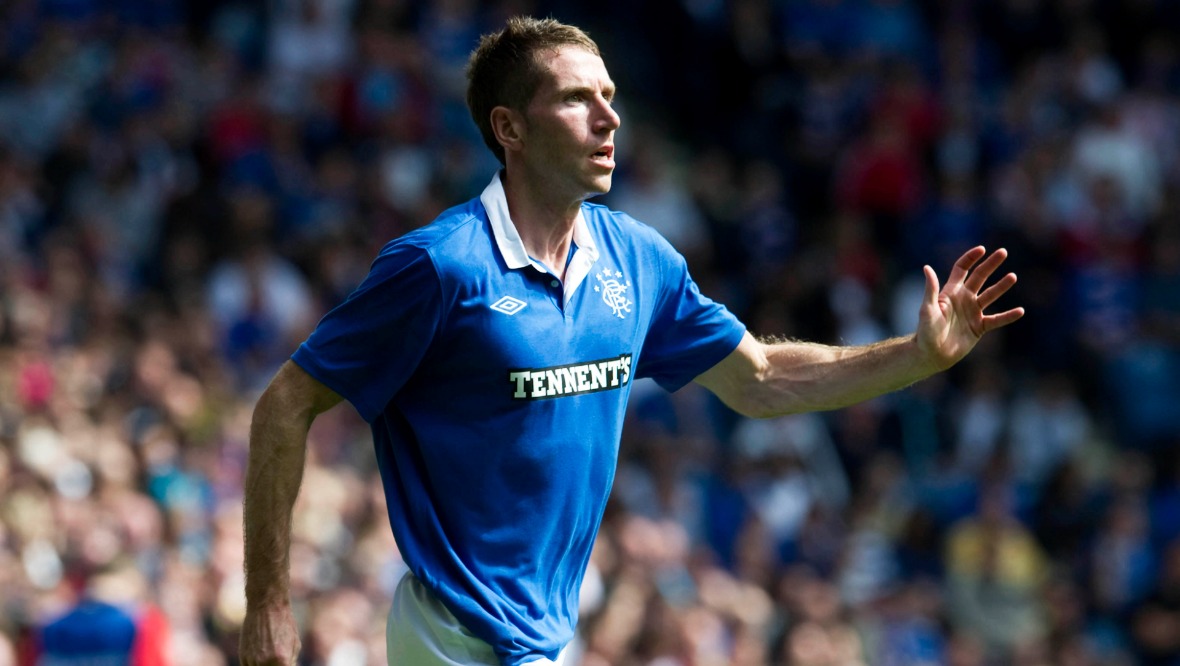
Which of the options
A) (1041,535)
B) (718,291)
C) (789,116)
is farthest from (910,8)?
(1041,535)

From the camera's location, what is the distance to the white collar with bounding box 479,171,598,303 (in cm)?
440

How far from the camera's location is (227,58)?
548 inches

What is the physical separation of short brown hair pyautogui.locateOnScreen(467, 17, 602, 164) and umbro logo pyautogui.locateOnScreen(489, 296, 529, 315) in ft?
1.65

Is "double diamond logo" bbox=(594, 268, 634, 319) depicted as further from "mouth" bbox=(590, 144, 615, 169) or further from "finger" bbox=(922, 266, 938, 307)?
"finger" bbox=(922, 266, 938, 307)

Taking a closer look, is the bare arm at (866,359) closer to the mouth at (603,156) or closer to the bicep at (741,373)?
the bicep at (741,373)

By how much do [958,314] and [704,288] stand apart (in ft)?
27.8

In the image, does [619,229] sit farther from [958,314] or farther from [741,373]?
[958,314]

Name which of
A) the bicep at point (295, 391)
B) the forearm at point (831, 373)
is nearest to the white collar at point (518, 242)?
the bicep at point (295, 391)

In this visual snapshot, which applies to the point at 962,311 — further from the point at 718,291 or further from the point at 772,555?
the point at 718,291

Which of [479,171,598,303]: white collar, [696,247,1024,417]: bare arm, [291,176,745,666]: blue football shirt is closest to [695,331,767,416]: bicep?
[696,247,1024,417]: bare arm

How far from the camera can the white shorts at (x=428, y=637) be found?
14.3 feet

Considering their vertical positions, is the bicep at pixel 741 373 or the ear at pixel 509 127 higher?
the ear at pixel 509 127

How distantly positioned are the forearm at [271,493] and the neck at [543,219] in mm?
740

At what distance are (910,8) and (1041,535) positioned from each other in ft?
17.6
